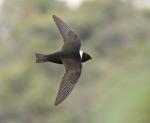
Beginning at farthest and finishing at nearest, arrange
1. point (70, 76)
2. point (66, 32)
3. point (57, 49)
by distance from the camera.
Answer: point (57, 49) → point (66, 32) → point (70, 76)

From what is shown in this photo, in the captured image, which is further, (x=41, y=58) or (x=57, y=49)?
(x=57, y=49)

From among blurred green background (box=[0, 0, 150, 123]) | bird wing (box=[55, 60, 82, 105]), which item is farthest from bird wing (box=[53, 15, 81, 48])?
blurred green background (box=[0, 0, 150, 123])

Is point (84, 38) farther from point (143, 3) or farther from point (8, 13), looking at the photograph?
point (8, 13)

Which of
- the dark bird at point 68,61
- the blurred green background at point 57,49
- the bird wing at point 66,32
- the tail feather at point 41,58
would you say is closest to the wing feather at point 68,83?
the dark bird at point 68,61

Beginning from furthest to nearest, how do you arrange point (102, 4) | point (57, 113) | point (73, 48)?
1. point (102, 4)
2. point (57, 113)
3. point (73, 48)

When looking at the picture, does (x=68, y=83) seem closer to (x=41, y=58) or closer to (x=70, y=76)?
(x=70, y=76)

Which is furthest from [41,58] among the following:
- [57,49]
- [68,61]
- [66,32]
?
[57,49]

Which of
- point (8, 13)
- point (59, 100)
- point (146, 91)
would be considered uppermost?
point (59, 100)

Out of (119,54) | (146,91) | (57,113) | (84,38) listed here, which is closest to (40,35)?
(84,38)

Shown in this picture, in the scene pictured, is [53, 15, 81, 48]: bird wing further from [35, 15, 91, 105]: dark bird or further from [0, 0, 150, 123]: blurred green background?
[0, 0, 150, 123]: blurred green background
